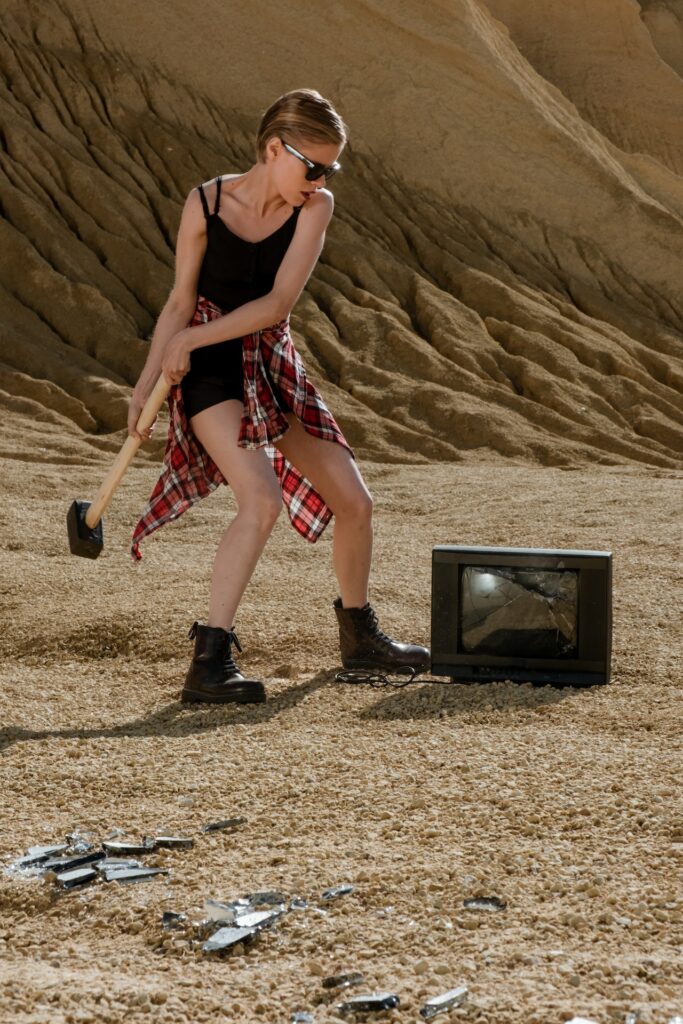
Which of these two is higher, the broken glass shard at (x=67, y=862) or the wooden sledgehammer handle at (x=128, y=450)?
the wooden sledgehammer handle at (x=128, y=450)

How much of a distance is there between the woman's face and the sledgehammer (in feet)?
2.19

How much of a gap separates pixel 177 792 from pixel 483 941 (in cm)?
108

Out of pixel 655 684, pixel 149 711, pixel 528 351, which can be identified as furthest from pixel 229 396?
pixel 528 351

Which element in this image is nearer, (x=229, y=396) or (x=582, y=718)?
(x=582, y=718)

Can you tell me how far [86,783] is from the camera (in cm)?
315

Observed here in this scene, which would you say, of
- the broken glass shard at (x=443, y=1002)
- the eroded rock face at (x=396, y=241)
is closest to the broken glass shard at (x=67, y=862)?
the broken glass shard at (x=443, y=1002)

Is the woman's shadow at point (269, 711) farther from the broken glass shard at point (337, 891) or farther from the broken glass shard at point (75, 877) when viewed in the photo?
the broken glass shard at point (337, 891)

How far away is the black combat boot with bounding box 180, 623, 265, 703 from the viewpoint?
3.89 m

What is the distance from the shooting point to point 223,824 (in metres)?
2.83

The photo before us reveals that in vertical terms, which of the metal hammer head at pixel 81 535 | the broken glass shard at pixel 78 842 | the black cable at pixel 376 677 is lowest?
the broken glass shard at pixel 78 842

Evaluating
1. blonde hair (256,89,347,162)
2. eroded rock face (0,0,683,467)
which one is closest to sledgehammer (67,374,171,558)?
blonde hair (256,89,347,162)

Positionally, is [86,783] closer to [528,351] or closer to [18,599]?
→ [18,599]

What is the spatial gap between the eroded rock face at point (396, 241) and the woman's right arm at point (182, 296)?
8.07m

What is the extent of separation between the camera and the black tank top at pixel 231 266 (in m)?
3.93
